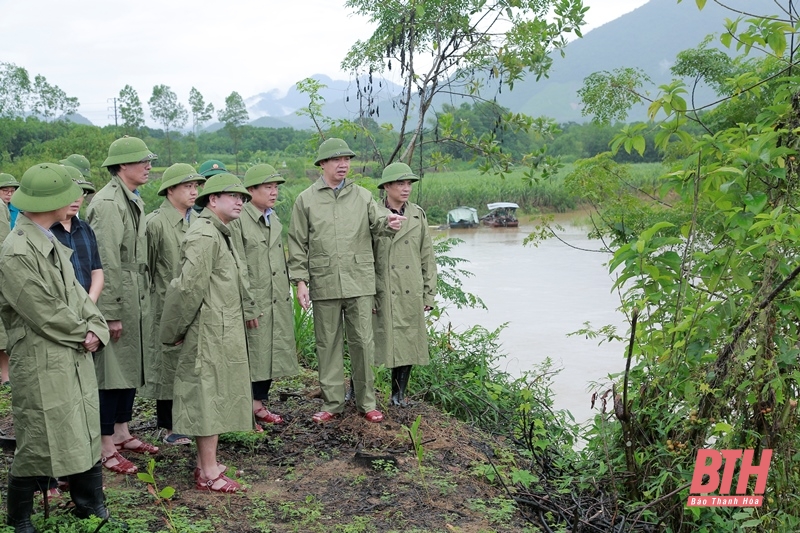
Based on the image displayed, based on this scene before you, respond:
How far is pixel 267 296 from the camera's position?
4.67 metres

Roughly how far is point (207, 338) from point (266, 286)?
113 cm

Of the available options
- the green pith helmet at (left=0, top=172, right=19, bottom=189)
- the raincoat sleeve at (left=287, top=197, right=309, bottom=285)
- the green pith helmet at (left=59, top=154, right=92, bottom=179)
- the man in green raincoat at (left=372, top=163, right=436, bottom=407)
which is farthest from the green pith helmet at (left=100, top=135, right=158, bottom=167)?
the green pith helmet at (left=0, top=172, right=19, bottom=189)

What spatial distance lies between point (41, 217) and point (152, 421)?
6.65 ft

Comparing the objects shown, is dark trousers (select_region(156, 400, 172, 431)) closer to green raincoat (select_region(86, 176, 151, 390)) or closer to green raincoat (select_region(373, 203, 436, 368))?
green raincoat (select_region(86, 176, 151, 390))

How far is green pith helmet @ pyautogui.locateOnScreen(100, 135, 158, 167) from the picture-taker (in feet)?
13.4

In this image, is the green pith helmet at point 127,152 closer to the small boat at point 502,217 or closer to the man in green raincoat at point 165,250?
the man in green raincoat at point 165,250

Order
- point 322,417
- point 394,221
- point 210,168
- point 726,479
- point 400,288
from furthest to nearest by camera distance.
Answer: point 400,288 → point 322,417 → point 210,168 → point 394,221 → point 726,479

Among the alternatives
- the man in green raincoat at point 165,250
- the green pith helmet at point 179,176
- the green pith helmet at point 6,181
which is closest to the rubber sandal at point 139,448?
the man in green raincoat at point 165,250

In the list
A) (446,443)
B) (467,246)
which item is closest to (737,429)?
(446,443)

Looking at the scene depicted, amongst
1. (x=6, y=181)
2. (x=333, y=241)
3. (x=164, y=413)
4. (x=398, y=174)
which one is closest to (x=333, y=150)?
(x=398, y=174)

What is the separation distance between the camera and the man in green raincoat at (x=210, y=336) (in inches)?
139

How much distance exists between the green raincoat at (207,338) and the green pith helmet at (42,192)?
612 millimetres

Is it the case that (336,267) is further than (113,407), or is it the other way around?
(336,267)

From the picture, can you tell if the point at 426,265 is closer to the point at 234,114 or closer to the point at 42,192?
the point at 42,192
